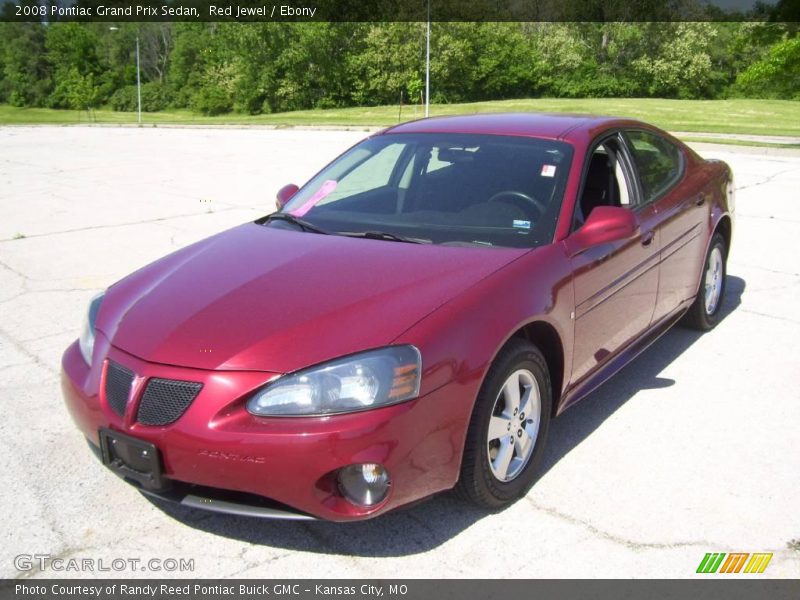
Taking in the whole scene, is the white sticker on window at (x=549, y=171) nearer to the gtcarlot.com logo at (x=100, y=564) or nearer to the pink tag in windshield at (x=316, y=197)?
the pink tag in windshield at (x=316, y=197)

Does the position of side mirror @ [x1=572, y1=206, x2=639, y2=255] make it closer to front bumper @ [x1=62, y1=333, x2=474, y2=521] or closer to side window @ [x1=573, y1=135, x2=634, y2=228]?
side window @ [x1=573, y1=135, x2=634, y2=228]

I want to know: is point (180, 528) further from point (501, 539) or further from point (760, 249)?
point (760, 249)

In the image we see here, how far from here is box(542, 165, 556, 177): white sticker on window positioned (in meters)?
3.96

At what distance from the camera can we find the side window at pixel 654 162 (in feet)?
15.2

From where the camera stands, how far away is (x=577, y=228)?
12.5 feet

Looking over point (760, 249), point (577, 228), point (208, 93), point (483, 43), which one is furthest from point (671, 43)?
point (577, 228)

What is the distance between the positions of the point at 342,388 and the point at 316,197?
6.17 feet

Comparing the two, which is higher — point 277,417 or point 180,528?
point 277,417

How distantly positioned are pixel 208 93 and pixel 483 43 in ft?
86.3

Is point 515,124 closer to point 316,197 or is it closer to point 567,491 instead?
point 316,197

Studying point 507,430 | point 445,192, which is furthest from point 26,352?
point 507,430

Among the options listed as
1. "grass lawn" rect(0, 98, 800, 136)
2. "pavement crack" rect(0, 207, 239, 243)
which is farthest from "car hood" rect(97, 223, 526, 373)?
"grass lawn" rect(0, 98, 800, 136)

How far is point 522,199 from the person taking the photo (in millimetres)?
3881

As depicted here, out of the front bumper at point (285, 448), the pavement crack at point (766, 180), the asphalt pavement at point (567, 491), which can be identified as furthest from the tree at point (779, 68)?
the front bumper at point (285, 448)
